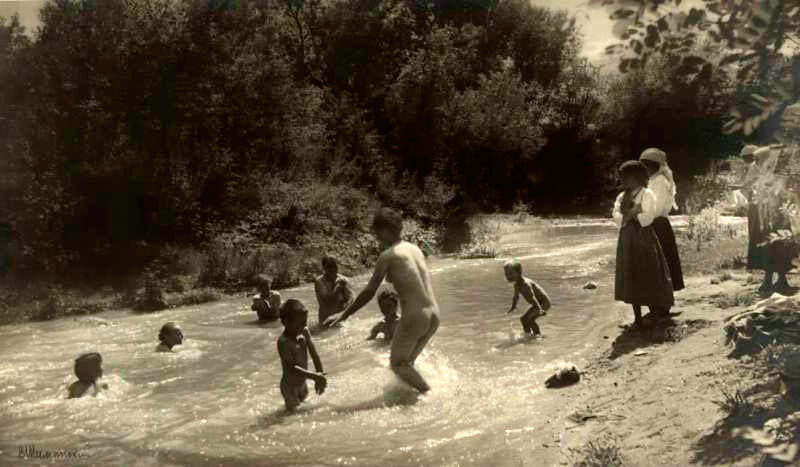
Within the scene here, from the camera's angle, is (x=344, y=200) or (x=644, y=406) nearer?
(x=644, y=406)

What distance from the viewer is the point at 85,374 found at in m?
7.36

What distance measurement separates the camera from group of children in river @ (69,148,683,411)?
246 inches

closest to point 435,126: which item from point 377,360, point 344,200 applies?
point 344,200

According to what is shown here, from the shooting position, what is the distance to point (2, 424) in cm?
665

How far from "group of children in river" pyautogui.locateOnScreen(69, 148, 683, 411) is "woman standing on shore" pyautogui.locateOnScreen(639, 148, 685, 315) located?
0.4 inches

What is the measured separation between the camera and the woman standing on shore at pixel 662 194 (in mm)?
7473

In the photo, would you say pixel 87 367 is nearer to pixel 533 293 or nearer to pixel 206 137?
pixel 533 293

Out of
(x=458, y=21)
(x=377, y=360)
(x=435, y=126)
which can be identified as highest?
(x=458, y=21)

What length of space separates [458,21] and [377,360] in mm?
33514

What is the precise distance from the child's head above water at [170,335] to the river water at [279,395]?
17 cm

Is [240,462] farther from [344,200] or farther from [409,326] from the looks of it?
[344,200]

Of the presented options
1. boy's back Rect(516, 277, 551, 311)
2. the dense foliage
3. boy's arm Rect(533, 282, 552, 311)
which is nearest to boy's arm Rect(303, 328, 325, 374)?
boy's back Rect(516, 277, 551, 311)

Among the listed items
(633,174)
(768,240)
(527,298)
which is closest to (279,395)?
(527,298)

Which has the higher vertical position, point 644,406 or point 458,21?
point 458,21
